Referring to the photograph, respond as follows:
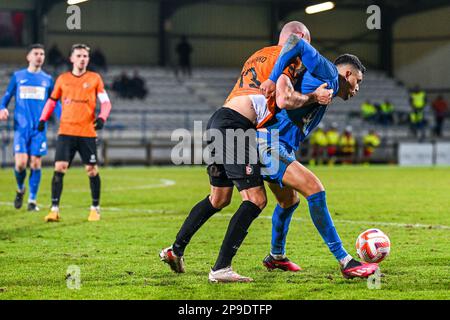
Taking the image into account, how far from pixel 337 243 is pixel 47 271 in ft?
8.18

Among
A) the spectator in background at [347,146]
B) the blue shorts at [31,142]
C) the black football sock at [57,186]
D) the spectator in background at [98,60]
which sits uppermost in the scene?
the spectator in background at [98,60]

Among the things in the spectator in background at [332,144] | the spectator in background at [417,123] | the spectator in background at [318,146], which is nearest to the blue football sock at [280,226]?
the spectator in background at [318,146]

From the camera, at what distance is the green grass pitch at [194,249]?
696 cm

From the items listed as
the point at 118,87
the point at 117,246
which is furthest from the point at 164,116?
the point at 117,246

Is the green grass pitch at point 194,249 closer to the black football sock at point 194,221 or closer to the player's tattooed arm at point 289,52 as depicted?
the black football sock at point 194,221

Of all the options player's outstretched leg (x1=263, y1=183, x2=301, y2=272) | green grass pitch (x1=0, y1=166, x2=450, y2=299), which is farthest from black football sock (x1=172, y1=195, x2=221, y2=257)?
player's outstretched leg (x1=263, y1=183, x2=301, y2=272)

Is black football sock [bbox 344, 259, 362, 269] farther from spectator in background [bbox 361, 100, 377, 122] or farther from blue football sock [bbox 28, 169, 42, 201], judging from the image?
spectator in background [bbox 361, 100, 377, 122]

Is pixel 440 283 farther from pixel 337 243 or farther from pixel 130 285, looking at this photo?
pixel 130 285

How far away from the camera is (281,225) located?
8.19m

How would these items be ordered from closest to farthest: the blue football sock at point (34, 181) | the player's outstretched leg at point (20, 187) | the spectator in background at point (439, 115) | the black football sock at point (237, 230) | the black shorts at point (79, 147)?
the black football sock at point (237, 230) < the black shorts at point (79, 147) < the blue football sock at point (34, 181) < the player's outstretched leg at point (20, 187) < the spectator in background at point (439, 115)

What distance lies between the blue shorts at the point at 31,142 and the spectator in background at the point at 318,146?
69.1 feet

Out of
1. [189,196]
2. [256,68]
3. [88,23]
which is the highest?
[88,23]

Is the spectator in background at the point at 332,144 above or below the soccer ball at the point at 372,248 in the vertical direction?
below
